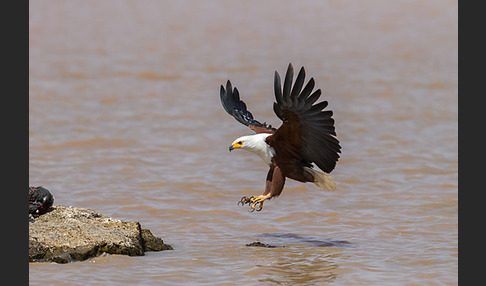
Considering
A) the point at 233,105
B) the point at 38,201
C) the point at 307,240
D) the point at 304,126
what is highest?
the point at 233,105

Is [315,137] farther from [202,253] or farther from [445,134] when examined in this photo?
[445,134]

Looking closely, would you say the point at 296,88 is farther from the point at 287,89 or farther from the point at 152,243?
the point at 152,243

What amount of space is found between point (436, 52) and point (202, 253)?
446 inches

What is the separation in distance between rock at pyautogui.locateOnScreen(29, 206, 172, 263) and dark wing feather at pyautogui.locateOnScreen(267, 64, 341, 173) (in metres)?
1.48

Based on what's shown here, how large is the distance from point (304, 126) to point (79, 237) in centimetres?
213

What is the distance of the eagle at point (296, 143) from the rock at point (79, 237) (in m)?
1.12

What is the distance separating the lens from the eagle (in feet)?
25.2

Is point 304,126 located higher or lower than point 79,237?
higher

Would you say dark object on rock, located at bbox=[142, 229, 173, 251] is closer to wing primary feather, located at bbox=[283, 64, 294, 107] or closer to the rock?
the rock

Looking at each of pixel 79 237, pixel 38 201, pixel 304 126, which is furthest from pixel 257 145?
pixel 38 201

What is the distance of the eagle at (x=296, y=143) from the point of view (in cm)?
768

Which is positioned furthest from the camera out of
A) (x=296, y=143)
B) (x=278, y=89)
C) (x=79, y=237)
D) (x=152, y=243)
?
(x=296, y=143)

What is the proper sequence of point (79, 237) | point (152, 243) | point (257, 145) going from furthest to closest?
point (257, 145) → point (152, 243) → point (79, 237)

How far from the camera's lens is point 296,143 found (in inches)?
321
